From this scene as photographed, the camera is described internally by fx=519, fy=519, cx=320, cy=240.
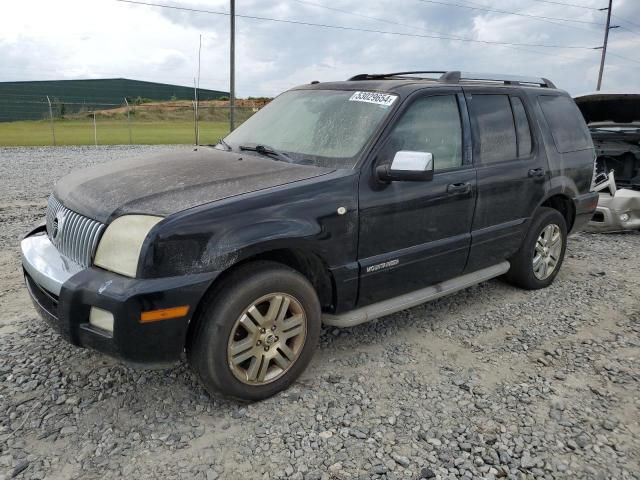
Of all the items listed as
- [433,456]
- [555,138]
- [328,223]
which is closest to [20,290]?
[328,223]

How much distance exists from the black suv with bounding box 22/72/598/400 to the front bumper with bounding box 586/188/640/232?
9.93 feet

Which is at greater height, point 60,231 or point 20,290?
point 60,231

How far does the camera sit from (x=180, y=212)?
2596 mm

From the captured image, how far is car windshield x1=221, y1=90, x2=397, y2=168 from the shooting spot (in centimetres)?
340

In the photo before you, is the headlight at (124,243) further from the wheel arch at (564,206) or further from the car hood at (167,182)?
the wheel arch at (564,206)

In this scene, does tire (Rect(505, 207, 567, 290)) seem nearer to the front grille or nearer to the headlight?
the headlight

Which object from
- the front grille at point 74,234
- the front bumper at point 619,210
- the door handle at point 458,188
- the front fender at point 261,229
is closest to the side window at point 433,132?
the door handle at point 458,188

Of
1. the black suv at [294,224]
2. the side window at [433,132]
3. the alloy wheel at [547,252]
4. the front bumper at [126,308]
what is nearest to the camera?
the front bumper at [126,308]

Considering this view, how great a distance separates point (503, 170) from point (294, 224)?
2.09m

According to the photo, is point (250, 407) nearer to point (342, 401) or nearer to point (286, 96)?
point (342, 401)

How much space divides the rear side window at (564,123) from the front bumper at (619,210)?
7.58 feet

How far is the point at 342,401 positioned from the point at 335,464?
55 centimetres

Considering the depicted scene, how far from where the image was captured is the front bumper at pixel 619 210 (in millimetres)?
7048

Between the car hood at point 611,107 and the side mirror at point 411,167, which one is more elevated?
the car hood at point 611,107
